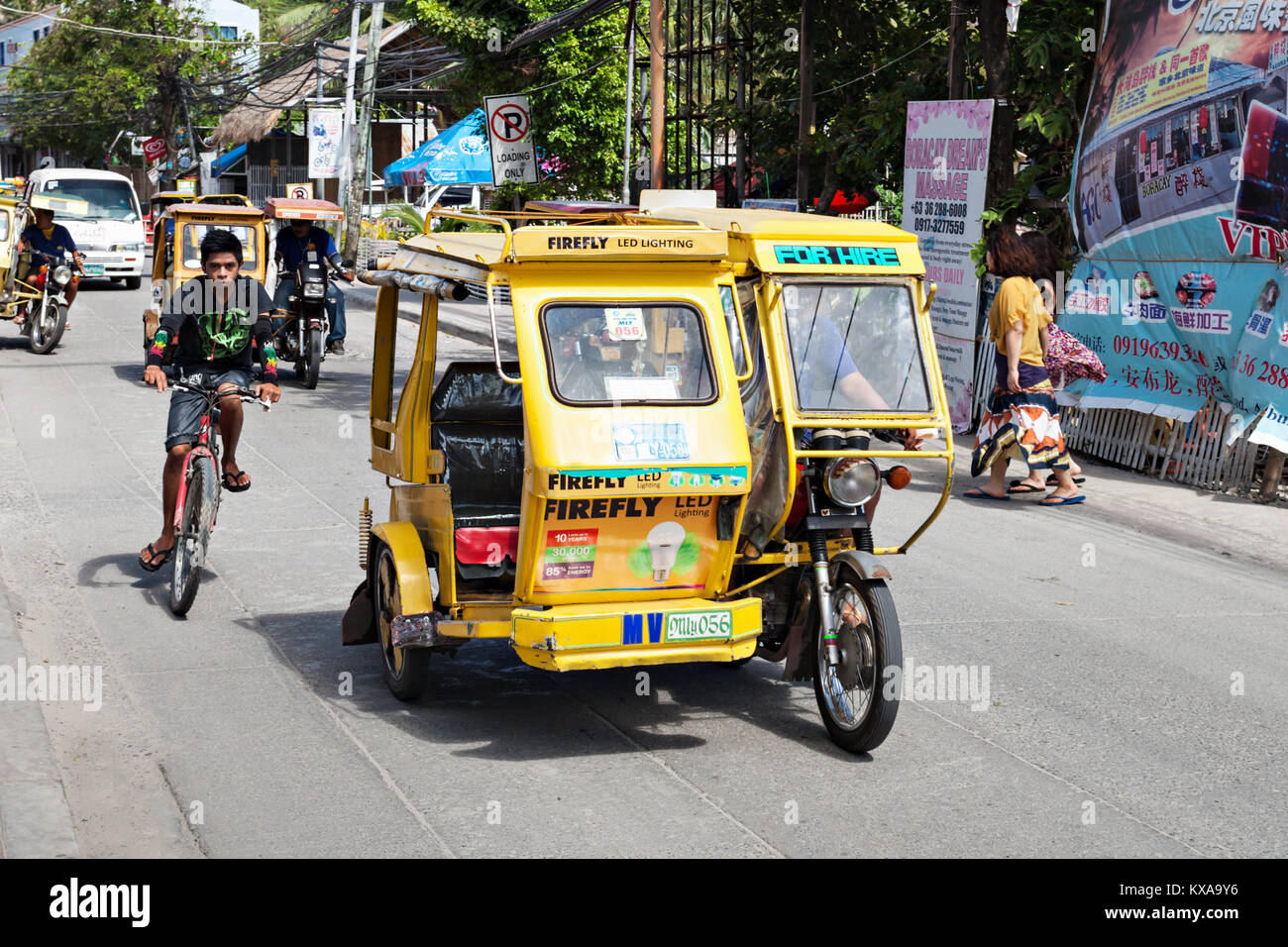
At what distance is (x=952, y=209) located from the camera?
580 inches

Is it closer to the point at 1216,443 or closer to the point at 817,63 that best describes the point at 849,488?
the point at 1216,443

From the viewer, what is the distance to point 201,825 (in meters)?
4.92

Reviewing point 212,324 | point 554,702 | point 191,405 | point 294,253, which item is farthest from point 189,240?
point 554,702

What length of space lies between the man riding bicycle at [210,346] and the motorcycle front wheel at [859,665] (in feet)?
11.1

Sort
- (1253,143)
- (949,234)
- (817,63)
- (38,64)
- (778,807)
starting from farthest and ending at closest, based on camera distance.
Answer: (38,64) < (817,63) < (949,234) < (1253,143) < (778,807)

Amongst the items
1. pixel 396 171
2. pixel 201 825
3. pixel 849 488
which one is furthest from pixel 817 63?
pixel 396 171

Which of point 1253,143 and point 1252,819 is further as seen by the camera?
point 1253,143

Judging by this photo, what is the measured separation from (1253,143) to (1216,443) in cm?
224

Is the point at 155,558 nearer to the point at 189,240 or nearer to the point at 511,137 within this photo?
the point at 189,240

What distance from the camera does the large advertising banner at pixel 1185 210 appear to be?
11.0 meters

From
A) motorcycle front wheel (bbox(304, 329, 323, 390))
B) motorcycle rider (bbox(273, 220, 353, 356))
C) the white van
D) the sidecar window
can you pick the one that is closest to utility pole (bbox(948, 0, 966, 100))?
motorcycle rider (bbox(273, 220, 353, 356))

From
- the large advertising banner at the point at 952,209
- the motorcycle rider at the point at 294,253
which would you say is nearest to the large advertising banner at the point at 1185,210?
the large advertising banner at the point at 952,209

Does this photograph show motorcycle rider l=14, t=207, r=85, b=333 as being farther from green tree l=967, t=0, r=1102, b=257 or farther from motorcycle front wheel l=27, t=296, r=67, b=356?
green tree l=967, t=0, r=1102, b=257

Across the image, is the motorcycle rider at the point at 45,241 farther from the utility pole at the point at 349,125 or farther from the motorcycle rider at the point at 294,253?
the utility pole at the point at 349,125
